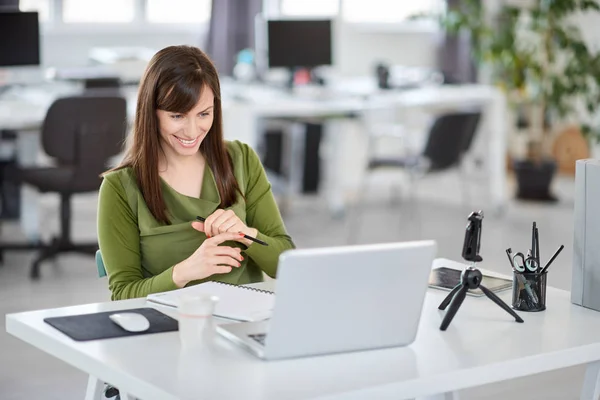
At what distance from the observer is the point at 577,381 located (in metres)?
3.40

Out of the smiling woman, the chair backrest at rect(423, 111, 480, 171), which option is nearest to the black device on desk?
the chair backrest at rect(423, 111, 480, 171)

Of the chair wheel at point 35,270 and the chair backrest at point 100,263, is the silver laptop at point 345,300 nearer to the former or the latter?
the chair backrest at point 100,263

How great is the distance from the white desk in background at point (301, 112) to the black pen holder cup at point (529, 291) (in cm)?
339

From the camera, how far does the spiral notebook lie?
6.22ft

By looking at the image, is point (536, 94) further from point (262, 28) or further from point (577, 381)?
point (577, 381)

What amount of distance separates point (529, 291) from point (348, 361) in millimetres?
513

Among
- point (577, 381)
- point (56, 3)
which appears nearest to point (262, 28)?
point (56, 3)

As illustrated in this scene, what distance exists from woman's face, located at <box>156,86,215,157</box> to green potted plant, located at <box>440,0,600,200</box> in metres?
4.46

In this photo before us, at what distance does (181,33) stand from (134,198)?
15.8 ft

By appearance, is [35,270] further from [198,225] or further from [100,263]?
[198,225]

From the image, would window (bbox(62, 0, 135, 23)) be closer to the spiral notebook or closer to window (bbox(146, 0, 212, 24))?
window (bbox(146, 0, 212, 24))

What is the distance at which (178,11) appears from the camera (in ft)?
23.1

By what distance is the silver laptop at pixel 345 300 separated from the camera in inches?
62.4

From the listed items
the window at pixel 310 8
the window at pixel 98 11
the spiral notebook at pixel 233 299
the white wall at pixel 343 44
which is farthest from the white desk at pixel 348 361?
the window at pixel 310 8
